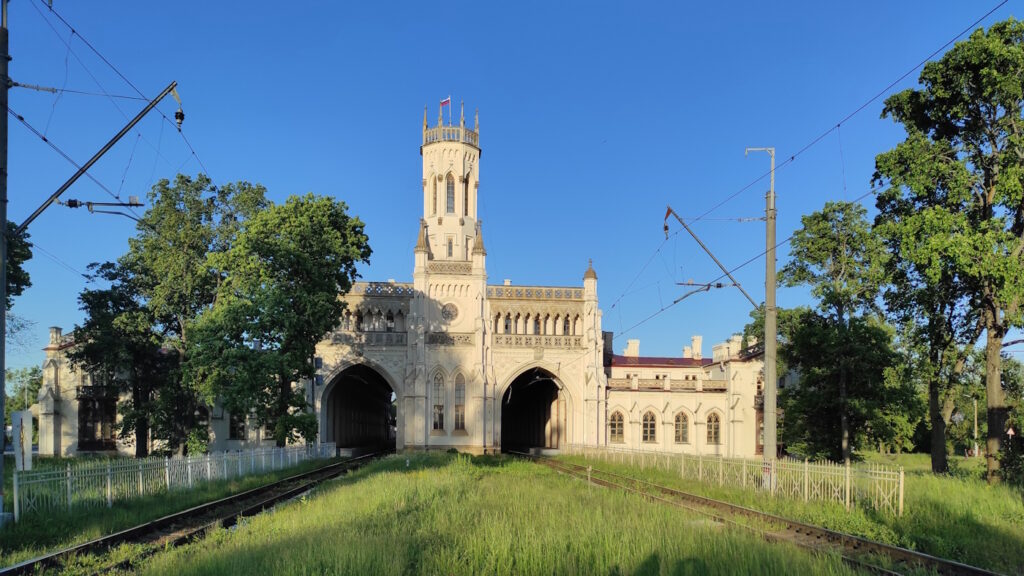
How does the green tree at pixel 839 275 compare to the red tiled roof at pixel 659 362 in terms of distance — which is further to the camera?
the red tiled roof at pixel 659 362

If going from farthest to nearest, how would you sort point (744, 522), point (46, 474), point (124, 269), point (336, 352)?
point (336, 352), point (124, 269), point (46, 474), point (744, 522)

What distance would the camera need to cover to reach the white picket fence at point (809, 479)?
674 inches

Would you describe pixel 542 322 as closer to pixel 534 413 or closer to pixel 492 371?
pixel 492 371

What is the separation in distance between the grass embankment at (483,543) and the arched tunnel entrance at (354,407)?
4129cm

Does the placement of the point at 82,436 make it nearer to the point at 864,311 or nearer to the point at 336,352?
the point at 336,352

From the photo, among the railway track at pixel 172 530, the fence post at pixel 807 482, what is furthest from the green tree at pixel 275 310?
the fence post at pixel 807 482

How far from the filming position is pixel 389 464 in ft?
110

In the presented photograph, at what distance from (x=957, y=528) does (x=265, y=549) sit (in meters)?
12.7

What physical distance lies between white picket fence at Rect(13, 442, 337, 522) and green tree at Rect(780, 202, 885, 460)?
26.8 metres

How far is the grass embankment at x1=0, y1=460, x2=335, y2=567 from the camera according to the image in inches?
530

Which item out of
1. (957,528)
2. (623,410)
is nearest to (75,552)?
(957,528)

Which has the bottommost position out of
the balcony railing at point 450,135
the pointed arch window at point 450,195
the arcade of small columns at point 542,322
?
the arcade of small columns at point 542,322

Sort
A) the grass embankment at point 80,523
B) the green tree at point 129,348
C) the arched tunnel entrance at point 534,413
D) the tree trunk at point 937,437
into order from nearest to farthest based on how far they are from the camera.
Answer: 1. the grass embankment at point 80,523
2. the tree trunk at point 937,437
3. the green tree at point 129,348
4. the arched tunnel entrance at point 534,413

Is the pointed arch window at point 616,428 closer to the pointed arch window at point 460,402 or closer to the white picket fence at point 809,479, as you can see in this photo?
the pointed arch window at point 460,402
